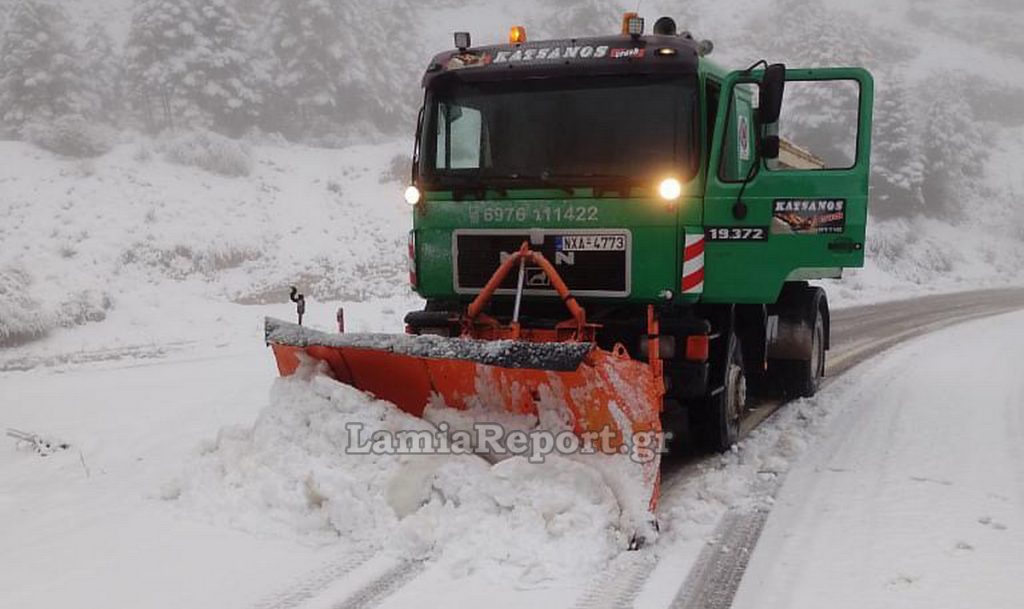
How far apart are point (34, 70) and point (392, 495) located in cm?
3509

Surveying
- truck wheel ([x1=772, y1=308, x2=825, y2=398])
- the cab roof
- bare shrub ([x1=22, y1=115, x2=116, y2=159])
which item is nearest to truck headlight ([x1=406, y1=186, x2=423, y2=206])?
the cab roof

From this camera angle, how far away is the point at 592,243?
5.07 meters

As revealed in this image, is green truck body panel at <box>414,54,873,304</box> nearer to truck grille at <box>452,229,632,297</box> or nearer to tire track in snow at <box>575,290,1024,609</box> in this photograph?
truck grille at <box>452,229,632,297</box>

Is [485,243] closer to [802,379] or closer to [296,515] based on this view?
[296,515]

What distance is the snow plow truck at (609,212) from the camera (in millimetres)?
4887

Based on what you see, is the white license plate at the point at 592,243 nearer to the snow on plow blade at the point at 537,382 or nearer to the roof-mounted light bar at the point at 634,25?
the snow on plow blade at the point at 537,382

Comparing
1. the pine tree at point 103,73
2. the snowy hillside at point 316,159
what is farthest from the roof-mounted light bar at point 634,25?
the pine tree at point 103,73

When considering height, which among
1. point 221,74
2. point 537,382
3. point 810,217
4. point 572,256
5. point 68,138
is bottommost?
point 537,382

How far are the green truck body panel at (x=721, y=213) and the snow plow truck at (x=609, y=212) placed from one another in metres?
0.01

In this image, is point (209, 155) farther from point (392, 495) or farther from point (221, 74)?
point (392, 495)

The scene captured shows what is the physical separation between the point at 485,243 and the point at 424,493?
192cm

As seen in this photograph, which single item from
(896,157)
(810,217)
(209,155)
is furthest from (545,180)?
(896,157)

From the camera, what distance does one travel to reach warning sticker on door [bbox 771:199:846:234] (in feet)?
17.0

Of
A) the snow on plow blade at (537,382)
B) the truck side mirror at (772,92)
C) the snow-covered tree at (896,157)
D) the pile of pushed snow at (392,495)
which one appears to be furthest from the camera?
the snow-covered tree at (896,157)
